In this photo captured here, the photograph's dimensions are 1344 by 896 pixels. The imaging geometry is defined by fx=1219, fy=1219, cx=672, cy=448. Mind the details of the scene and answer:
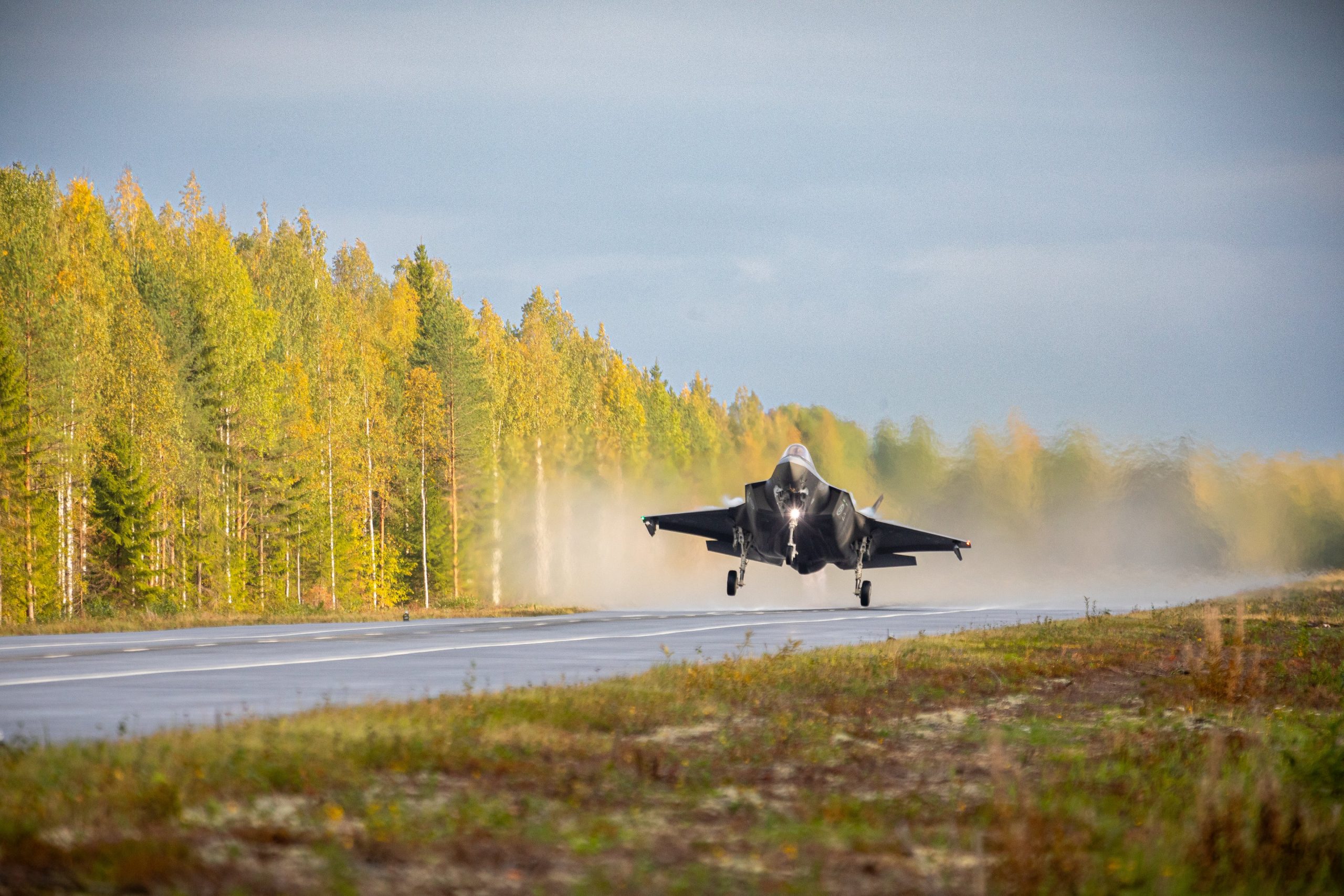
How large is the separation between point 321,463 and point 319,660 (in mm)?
45940

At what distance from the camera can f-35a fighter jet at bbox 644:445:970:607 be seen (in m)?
33.2

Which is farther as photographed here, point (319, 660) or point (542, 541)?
point (542, 541)

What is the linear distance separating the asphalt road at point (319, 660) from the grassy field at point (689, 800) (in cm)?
205

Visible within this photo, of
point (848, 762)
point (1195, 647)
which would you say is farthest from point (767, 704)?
point (1195, 647)

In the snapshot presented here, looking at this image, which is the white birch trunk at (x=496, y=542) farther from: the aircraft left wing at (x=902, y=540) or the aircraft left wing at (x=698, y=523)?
the aircraft left wing at (x=902, y=540)

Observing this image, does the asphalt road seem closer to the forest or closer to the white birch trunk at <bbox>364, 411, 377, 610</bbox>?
the forest

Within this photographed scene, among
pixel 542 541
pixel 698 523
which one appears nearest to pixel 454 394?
pixel 542 541

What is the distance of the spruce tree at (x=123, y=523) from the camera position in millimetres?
47000

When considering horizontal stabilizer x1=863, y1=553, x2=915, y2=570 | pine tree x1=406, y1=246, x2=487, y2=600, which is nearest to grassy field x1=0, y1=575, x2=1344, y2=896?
horizontal stabilizer x1=863, y1=553, x2=915, y2=570

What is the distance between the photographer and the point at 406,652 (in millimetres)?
20172

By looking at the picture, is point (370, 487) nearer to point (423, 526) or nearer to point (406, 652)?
point (423, 526)

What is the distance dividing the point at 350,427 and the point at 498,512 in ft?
39.0

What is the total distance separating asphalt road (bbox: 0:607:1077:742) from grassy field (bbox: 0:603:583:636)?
1.43 meters

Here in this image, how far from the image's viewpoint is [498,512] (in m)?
73.2
